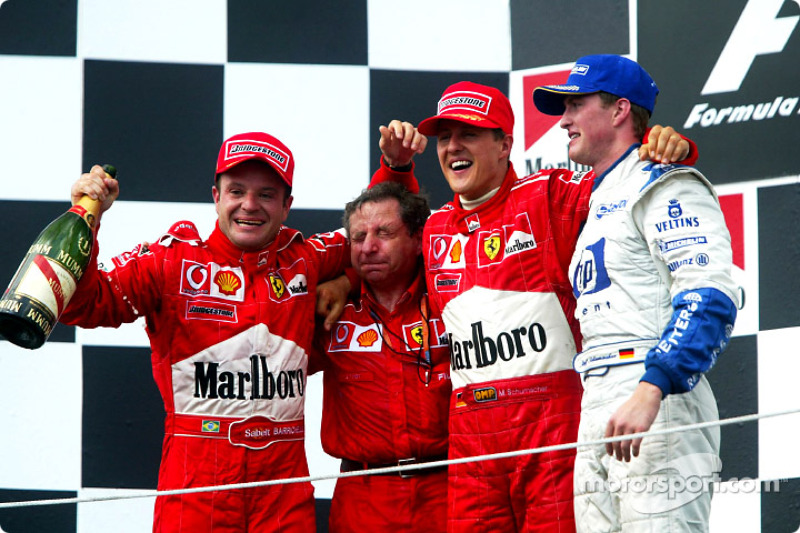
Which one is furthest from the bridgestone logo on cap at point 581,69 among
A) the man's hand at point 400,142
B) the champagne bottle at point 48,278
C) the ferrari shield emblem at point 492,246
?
the champagne bottle at point 48,278

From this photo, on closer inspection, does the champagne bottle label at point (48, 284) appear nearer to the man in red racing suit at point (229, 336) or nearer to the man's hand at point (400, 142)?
the man in red racing suit at point (229, 336)

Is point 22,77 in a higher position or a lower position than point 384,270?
higher

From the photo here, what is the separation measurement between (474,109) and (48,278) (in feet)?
3.63

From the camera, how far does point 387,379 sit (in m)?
2.47

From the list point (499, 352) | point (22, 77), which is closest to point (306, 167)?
point (22, 77)

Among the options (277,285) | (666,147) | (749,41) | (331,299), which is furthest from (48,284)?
(749,41)

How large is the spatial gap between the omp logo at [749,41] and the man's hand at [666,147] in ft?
2.85

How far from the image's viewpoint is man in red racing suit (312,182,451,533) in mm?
2418

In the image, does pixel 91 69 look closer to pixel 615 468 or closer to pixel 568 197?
pixel 568 197

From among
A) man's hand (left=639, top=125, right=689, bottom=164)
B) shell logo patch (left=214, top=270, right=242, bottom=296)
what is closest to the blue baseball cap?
man's hand (left=639, top=125, right=689, bottom=164)

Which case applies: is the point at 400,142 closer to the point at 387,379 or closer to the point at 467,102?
the point at 467,102

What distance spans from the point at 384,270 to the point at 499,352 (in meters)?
0.47

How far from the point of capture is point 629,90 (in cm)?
208
